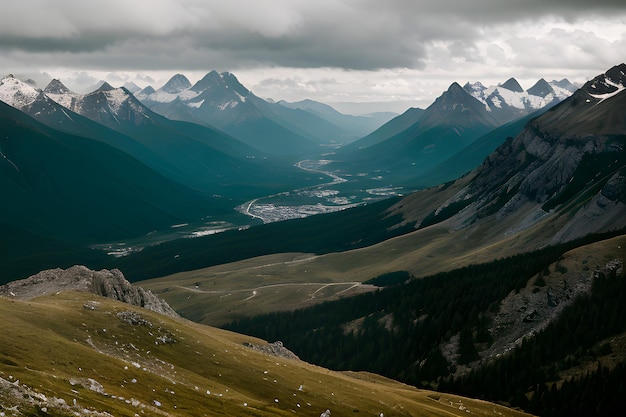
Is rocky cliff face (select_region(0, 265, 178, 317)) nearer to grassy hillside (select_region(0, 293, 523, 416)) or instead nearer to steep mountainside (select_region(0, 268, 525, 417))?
steep mountainside (select_region(0, 268, 525, 417))

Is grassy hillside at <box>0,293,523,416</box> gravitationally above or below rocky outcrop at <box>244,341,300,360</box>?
above

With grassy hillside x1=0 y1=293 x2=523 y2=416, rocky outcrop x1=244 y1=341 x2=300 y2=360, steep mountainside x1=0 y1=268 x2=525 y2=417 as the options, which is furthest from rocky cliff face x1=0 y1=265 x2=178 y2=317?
rocky outcrop x1=244 y1=341 x2=300 y2=360

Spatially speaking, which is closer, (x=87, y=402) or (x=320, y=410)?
(x=87, y=402)

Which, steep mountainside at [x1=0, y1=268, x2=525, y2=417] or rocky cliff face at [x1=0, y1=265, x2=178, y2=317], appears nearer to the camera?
steep mountainside at [x1=0, y1=268, x2=525, y2=417]

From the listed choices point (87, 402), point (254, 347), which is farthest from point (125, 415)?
point (254, 347)

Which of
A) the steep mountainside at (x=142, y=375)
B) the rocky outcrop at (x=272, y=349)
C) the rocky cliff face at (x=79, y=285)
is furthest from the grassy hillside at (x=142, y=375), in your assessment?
the rocky outcrop at (x=272, y=349)

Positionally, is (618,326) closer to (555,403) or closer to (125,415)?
(555,403)

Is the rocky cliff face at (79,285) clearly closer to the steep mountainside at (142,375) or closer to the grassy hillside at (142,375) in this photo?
the steep mountainside at (142,375)
